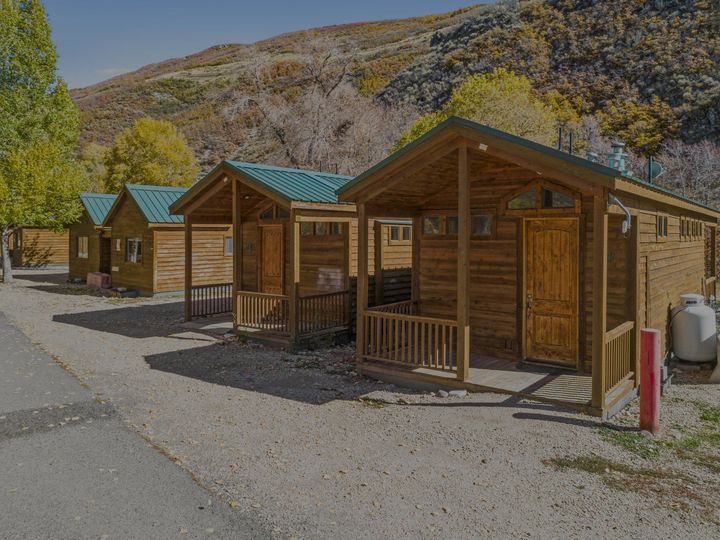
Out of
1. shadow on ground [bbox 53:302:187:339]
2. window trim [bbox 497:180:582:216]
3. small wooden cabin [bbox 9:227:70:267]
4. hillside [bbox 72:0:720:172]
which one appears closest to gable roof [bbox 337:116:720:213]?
window trim [bbox 497:180:582:216]

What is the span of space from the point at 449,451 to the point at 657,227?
5.53m

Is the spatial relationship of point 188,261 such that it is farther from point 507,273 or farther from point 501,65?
point 501,65

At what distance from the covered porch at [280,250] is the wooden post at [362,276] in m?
2.50

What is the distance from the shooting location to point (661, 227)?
9.13 meters

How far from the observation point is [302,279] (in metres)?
13.3

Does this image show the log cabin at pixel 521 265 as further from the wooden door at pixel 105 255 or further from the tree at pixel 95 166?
the tree at pixel 95 166

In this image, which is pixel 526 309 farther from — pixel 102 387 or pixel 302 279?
pixel 102 387

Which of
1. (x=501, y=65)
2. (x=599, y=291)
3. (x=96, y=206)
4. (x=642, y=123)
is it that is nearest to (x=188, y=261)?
(x=599, y=291)

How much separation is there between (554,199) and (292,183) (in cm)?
597

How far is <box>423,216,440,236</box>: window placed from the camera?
10.1m

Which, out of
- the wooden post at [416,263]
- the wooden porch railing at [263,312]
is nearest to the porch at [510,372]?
the wooden post at [416,263]

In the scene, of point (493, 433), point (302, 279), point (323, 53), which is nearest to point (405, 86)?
point (323, 53)

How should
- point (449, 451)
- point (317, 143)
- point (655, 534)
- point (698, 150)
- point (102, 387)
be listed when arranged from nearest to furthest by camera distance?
point (655, 534)
point (449, 451)
point (102, 387)
point (698, 150)
point (317, 143)

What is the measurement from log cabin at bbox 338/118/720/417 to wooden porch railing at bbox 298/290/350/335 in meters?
2.40
